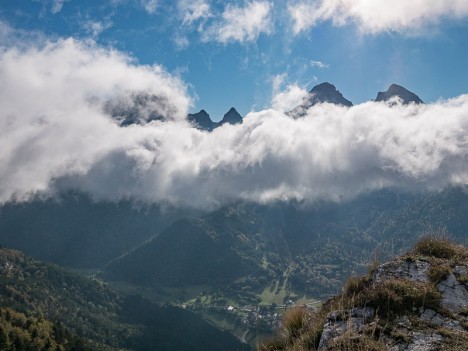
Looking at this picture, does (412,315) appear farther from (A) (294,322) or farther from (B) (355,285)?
(A) (294,322)

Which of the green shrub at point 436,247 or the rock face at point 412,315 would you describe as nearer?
the rock face at point 412,315

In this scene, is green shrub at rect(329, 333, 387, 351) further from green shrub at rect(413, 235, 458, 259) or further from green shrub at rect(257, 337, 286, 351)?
green shrub at rect(413, 235, 458, 259)

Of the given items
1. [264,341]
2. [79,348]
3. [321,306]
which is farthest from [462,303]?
[79,348]

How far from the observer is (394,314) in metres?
10.3

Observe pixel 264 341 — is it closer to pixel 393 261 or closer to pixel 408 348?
pixel 408 348

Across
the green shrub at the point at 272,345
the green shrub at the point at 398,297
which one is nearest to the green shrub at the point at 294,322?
the green shrub at the point at 272,345

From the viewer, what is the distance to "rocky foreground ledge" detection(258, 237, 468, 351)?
29.5ft

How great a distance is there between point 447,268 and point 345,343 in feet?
19.9

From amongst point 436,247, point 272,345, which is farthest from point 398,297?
point 436,247

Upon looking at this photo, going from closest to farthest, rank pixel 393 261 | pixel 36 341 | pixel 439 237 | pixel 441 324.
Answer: pixel 441 324
pixel 393 261
pixel 439 237
pixel 36 341

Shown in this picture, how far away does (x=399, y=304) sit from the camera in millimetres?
10531

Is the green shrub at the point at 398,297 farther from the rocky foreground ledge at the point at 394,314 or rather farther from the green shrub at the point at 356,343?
the green shrub at the point at 356,343

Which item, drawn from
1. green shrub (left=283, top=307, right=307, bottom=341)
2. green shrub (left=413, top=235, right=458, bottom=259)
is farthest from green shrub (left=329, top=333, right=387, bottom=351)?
green shrub (left=413, top=235, right=458, bottom=259)

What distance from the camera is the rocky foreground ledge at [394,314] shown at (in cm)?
898
